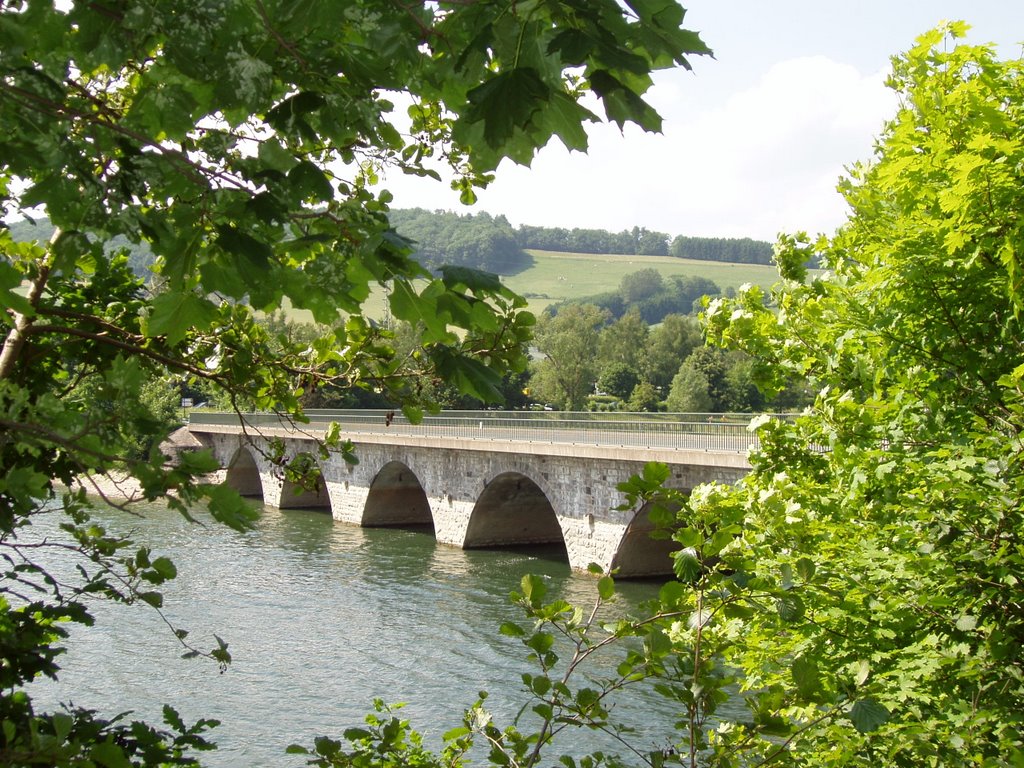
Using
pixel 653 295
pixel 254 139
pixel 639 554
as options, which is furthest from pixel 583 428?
pixel 653 295

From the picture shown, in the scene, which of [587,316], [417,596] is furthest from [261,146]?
[587,316]

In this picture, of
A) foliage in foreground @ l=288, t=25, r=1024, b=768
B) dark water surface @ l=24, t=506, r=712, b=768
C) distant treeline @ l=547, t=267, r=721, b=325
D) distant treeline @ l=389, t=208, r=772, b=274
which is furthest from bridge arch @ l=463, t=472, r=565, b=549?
distant treeline @ l=547, t=267, r=721, b=325

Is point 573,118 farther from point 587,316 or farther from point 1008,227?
point 587,316

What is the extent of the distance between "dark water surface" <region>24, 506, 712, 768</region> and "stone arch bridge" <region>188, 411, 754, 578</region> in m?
1.31

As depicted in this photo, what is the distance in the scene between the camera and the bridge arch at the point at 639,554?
21.2 meters

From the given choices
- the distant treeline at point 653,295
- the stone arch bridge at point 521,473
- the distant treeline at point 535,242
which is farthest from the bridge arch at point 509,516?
the distant treeline at point 653,295

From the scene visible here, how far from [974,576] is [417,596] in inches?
619

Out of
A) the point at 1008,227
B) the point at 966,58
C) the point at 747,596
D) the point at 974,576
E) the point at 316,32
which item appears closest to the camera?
the point at 316,32

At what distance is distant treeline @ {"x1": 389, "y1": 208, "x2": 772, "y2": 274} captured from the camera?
12175 cm

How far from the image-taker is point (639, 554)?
70.9 ft

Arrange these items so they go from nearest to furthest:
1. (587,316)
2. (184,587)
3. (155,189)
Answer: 1. (155,189)
2. (184,587)
3. (587,316)

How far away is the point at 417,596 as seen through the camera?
1958 centimetres

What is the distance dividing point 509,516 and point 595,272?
4376 inches

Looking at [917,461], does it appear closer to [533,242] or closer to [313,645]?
[313,645]
